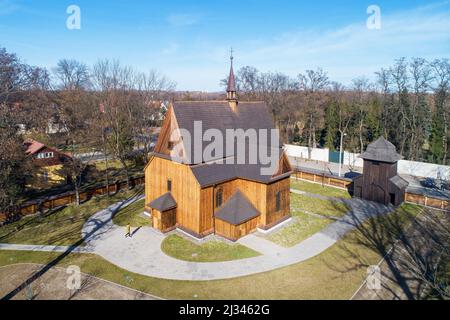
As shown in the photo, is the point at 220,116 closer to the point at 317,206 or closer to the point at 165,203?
the point at 165,203

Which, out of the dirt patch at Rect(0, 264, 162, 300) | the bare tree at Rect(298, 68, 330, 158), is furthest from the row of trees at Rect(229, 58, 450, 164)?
the dirt patch at Rect(0, 264, 162, 300)

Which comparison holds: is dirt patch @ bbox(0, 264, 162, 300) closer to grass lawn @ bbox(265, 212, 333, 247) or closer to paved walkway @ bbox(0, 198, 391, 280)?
paved walkway @ bbox(0, 198, 391, 280)

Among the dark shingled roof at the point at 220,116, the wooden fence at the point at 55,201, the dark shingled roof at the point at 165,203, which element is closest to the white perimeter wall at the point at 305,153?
the dark shingled roof at the point at 220,116

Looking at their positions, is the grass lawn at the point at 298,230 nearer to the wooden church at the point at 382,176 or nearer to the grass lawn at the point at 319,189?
the grass lawn at the point at 319,189

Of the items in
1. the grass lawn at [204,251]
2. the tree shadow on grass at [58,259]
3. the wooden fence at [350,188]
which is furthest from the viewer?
the wooden fence at [350,188]
